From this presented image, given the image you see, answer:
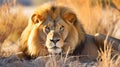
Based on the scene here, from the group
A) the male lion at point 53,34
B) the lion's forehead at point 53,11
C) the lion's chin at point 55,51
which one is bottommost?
the lion's chin at point 55,51

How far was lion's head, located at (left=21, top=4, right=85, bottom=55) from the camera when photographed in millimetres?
7445

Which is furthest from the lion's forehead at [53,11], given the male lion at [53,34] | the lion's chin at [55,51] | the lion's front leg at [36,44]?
the lion's chin at [55,51]

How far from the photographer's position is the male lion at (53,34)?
7.42m

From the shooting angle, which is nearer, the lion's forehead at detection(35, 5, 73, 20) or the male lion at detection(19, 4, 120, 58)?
the male lion at detection(19, 4, 120, 58)

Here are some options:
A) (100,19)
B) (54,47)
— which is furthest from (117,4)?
(54,47)

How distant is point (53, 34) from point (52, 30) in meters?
0.13

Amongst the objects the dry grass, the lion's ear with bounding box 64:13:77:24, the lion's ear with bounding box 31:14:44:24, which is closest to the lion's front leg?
the lion's ear with bounding box 31:14:44:24

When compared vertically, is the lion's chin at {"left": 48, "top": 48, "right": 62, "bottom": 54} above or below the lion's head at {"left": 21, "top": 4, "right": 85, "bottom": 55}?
below

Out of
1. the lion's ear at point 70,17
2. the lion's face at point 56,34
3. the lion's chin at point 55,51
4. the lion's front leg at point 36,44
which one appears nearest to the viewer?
the lion's face at point 56,34

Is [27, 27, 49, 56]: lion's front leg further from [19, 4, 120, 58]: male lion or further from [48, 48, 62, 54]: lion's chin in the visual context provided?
[48, 48, 62, 54]: lion's chin

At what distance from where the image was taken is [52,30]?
742cm

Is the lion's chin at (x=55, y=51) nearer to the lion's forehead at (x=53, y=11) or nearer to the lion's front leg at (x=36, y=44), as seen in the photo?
the lion's front leg at (x=36, y=44)

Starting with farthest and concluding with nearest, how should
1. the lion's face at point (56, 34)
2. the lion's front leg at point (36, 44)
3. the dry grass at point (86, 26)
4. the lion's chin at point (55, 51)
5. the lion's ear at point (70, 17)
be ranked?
the lion's ear at point (70, 17) → the lion's front leg at point (36, 44) → the lion's chin at point (55, 51) → the lion's face at point (56, 34) → the dry grass at point (86, 26)

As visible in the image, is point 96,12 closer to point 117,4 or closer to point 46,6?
point 117,4
